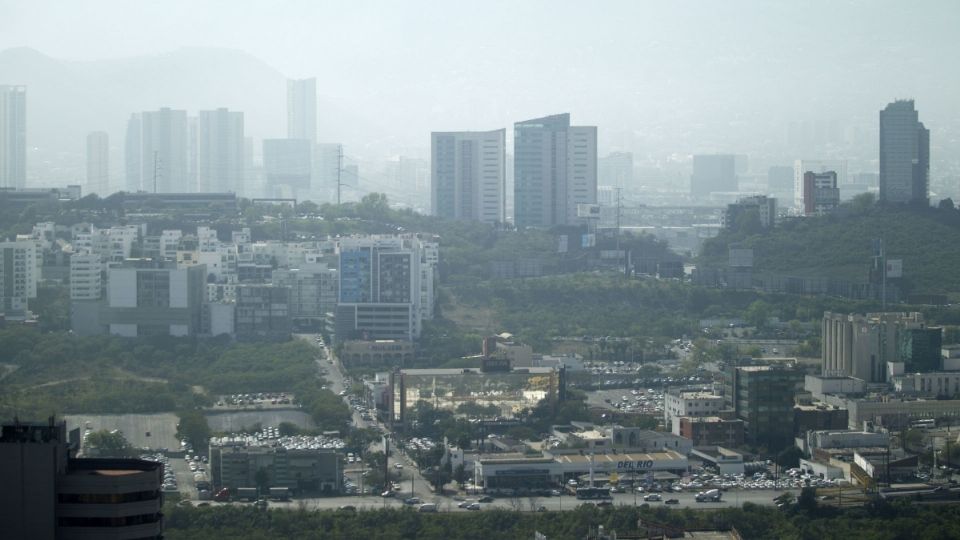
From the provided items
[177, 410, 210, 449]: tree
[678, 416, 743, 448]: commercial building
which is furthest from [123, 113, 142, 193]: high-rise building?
[678, 416, 743, 448]: commercial building

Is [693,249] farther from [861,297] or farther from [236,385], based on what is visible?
[236,385]

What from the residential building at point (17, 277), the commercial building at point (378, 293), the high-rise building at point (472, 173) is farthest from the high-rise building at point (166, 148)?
the commercial building at point (378, 293)

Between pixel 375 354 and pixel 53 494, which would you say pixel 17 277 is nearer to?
pixel 375 354

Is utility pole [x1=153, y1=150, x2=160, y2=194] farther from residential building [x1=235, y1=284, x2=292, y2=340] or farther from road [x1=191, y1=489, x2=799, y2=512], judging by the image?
road [x1=191, y1=489, x2=799, y2=512]

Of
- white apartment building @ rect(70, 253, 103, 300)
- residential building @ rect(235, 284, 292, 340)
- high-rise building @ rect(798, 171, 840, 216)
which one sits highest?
high-rise building @ rect(798, 171, 840, 216)

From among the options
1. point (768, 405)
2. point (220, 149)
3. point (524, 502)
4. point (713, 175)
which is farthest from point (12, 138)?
point (524, 502)
